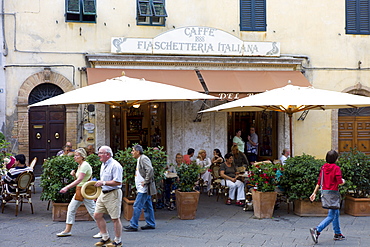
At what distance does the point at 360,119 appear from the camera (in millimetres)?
15867

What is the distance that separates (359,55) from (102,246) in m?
11.7

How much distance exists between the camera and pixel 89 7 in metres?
13.8

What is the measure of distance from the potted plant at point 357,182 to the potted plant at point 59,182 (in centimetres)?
485

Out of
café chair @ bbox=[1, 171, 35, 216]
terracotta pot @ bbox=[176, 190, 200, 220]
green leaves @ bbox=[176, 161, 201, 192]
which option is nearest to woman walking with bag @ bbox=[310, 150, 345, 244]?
terracotta pot @ bbox=[176, 190, 200, 220]

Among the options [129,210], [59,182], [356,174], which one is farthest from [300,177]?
[59,182]

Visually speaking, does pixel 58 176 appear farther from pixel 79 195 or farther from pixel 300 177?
pixel 300 177

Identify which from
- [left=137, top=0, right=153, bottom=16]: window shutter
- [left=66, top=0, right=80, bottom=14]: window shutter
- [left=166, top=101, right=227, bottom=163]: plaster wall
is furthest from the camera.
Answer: [left=166, top=101, right=227, bottom=163]: plaster wall

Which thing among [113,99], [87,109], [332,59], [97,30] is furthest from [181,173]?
[332,59]

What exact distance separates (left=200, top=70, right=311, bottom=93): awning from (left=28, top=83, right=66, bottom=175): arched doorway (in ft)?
14.6

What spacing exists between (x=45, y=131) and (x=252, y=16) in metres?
7.29

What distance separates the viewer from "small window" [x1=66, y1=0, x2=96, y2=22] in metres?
13.7

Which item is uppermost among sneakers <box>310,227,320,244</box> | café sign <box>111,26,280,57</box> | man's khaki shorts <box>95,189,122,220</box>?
café sign <box>111,26,280,57</box>

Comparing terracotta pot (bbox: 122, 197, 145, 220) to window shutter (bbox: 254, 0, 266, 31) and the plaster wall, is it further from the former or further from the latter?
window shutter (bbox: 254, 0, 266, 31)

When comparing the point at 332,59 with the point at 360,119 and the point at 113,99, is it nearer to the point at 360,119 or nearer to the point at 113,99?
the point at 360,119
